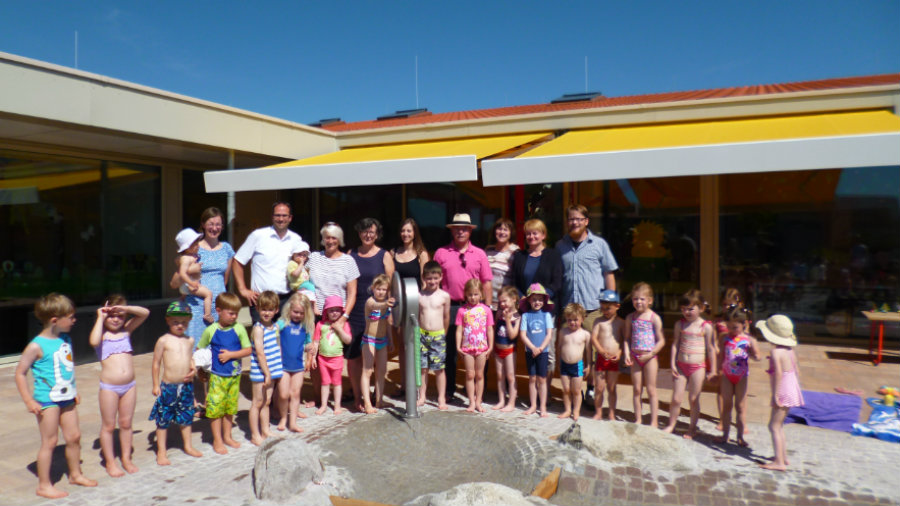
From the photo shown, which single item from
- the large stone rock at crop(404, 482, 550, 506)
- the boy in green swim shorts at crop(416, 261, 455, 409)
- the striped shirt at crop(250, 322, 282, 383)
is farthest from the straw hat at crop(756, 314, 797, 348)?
the striped shirt at crop(250, 322, 282, 383)

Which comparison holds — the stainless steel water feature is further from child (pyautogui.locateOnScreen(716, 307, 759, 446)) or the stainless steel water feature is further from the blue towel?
the blue towel

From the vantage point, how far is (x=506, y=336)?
16.8ft

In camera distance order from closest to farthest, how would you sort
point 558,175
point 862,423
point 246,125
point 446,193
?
point 862,423 < point 558,175 < point 246,125 < point 446,193

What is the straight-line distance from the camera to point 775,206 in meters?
8.58

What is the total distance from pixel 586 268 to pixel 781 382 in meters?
1.78

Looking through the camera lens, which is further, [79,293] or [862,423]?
[79,293]

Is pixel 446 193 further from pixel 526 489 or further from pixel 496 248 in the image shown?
pixel 526 489

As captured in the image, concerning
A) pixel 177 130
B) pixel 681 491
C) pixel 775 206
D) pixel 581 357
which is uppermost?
pixel 177 130

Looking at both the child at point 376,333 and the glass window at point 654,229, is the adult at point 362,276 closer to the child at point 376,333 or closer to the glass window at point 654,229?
the child at point 376,333

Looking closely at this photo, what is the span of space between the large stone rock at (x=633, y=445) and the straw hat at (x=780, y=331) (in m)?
0.96

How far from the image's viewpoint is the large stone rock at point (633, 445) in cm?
400

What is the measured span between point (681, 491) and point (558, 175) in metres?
2.87

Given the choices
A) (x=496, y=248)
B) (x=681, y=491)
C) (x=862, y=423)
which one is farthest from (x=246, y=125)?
(x=862, y=423)

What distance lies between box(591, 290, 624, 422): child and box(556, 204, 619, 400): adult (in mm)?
237
